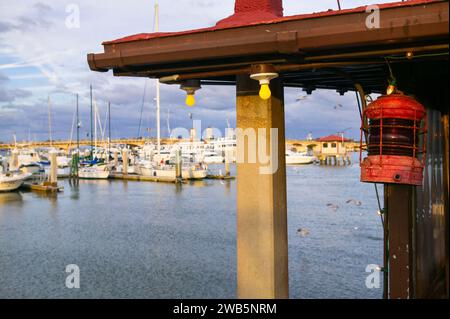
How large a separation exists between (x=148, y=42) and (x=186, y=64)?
485 mm

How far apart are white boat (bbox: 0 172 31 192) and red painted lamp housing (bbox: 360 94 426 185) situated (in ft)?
220

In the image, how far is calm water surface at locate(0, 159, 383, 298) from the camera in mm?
22734

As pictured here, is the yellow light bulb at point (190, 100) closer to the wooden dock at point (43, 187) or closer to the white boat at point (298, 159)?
the wooden dock at point (43, 187)

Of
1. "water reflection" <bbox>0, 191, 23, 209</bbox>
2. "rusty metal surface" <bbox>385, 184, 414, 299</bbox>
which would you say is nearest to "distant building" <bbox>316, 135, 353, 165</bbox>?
"water reflection" <bbox>0, 191, 23, 209</bbox>

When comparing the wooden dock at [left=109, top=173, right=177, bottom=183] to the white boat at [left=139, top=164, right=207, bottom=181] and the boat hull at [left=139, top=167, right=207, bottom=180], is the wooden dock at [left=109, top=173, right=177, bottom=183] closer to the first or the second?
the white boat at [left=139, top=164, right=207, bottom=181]

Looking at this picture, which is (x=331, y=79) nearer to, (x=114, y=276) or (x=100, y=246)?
(x=114, y=276)

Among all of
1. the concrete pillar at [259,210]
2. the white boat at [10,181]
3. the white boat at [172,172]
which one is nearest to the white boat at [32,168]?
the white boat at [10,181]

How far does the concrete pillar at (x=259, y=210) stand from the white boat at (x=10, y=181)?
65338 millimetres

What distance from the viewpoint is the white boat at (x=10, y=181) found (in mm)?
65562

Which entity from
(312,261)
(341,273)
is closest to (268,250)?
(341,273)

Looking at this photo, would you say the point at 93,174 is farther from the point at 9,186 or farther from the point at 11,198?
the point at 11,198
